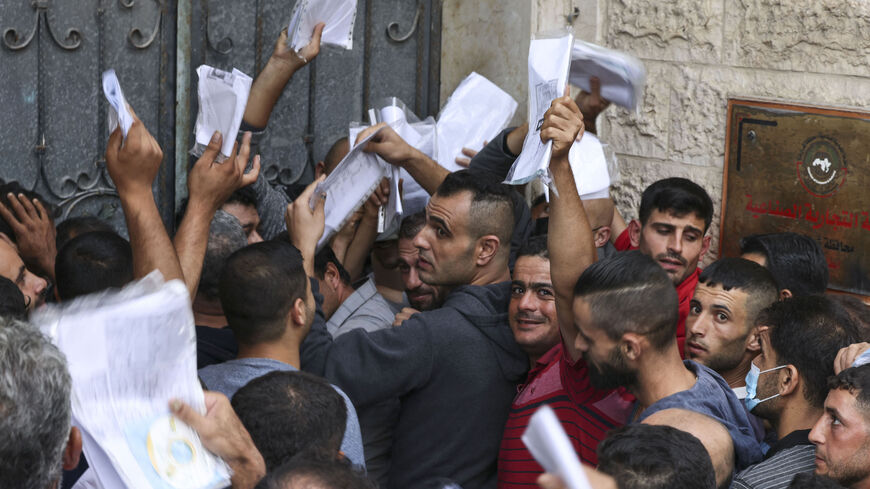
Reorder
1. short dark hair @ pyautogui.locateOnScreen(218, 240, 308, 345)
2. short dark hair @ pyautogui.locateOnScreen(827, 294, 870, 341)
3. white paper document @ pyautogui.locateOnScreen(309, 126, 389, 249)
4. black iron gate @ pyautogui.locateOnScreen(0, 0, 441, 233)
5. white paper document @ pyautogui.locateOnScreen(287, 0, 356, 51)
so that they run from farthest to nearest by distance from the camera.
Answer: black iron gate @ pyautogui.locateOnScreen(0, 0, 441, 233) → white paper document @ pyautogui.locateOnScreen(287, 0, 356, 51) → white paper document @ pyautogui.locateOnScreen(309, 126, 389, 249) → short dark hair @ pyautogui.locateOnScreen(827, 294, 870, 341) → short dark hair @ pyautogui.locateOnScreen(218, 240, 308, 345)

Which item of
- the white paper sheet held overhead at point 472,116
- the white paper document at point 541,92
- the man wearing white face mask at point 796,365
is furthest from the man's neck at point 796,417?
the white paper sheet held overhead at point 472,116

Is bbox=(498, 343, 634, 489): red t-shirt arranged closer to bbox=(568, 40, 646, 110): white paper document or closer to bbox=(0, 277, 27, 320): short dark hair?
Result: bbox=(568, 40, 646, 110): white paper document

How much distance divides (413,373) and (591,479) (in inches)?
58.9

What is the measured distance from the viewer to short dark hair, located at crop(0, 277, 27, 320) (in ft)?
8.98

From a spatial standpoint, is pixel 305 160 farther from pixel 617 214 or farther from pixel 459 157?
pixel 617 214

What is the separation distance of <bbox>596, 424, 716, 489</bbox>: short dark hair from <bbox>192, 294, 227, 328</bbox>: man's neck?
64.7 inches

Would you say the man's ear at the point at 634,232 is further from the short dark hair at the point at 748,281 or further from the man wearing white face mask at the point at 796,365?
the man wearing white face mask at the point at 796,365

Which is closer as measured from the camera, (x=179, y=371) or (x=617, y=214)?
(x=179, y=371)

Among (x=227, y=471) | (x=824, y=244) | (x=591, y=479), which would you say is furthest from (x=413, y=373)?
(x=824, y=244)

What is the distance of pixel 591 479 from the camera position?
5.85ft

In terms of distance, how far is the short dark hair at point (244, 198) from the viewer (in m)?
4.39

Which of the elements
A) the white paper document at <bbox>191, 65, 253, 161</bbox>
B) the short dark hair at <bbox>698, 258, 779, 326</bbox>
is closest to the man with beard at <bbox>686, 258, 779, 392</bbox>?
the short dark hair at <bbox>698, 258, 779, 326</bbox>

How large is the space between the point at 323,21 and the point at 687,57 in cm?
177

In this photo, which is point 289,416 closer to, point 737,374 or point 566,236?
point 566,236
